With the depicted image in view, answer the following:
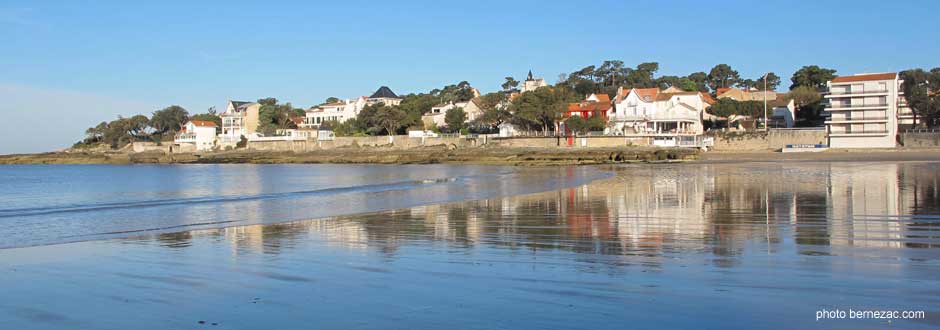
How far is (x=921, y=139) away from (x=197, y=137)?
9426 cm

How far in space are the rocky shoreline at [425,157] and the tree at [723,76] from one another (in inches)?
2507

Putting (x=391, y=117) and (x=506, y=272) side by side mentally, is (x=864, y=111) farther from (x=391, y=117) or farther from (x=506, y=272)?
(x=506, y=272)

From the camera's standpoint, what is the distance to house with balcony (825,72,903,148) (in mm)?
59312

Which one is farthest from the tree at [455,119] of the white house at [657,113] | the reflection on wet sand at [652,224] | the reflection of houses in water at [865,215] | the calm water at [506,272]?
the calm water at [506,272]

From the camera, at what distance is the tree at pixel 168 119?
119m

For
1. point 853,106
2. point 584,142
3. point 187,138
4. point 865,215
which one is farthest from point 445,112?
point 865,215

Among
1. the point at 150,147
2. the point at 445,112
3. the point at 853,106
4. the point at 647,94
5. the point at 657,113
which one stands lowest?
the point at 150,147

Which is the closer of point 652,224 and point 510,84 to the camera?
point 652,224

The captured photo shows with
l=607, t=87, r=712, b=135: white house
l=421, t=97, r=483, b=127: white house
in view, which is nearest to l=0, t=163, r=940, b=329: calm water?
l=607, t=87, r=712, b=135: white house

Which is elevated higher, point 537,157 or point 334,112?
point 334,112

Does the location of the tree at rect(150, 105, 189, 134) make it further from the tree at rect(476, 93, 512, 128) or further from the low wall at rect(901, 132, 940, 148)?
the low wall at rect(901, 132, 940, 148)

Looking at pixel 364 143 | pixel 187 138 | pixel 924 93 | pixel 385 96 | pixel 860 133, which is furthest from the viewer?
pixel 385 96

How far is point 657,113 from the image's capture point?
77000 mm

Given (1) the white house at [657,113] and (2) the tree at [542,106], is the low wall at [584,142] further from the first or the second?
(2) the tree at [542,106]
